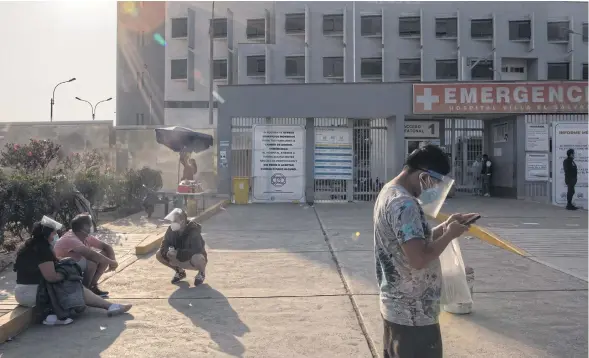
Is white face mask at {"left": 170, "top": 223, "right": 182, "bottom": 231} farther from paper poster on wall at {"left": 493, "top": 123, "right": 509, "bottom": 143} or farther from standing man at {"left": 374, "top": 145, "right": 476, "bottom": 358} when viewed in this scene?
paper poster on wall at {"left": 493, "top": 123, "right": 509, "bottom": 143}

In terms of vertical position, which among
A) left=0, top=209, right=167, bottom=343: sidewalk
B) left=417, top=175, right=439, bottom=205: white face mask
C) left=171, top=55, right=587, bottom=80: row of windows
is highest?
left=171, top=55, right=587, bottom=80: row of windows

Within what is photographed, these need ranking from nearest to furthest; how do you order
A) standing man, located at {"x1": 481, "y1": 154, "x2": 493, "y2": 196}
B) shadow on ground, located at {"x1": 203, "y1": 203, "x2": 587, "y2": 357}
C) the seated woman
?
shadow on ground, located at {"x1": 203, "y1": 203, "x2": 587, "y2": 357}, the seated woman, standing man, located at {"x1": 481, "y1": 154, "x2": 493, "y2": 196}

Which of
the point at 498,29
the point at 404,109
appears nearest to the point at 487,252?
the point at 404,109

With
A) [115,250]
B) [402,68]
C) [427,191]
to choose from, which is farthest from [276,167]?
[402,68]

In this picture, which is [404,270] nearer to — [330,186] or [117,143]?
[330,186]

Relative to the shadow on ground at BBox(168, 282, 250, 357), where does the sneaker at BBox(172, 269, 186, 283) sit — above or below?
above

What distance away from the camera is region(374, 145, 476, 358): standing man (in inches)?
96.1

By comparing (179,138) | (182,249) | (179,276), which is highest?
(179,138)

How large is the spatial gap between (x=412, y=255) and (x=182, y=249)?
15.2 feet

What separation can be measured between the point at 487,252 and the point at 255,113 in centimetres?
1130

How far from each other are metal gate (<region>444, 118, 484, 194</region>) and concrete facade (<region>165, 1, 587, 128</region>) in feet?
69.6

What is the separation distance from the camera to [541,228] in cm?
1149

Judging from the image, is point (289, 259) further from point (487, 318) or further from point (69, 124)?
point (69, 124)

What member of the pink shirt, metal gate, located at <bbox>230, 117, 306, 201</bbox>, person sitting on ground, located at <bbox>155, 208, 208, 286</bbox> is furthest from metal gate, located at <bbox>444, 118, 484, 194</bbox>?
the pink shirt
